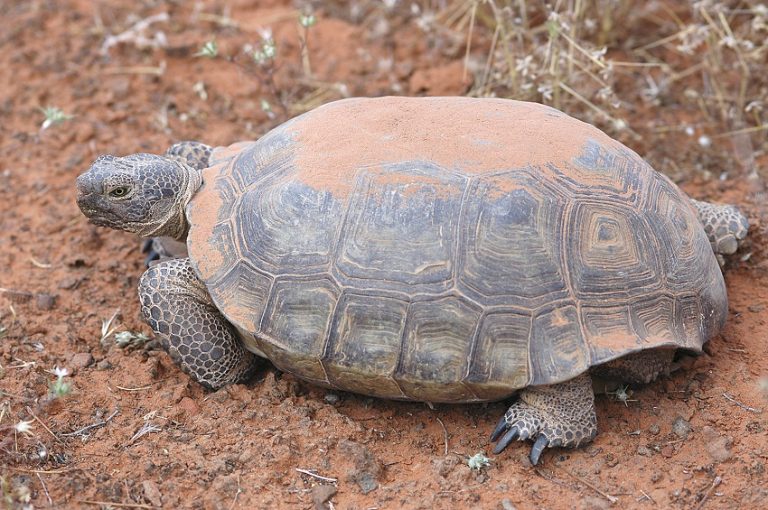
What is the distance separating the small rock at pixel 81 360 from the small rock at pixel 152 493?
116 cm

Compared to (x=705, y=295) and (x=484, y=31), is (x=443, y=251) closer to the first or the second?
(x=705, y=295)

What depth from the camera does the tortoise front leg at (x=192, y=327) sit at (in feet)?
15.1

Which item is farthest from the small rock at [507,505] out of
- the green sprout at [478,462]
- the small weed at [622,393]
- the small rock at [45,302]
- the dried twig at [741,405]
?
the small rock at [45,302]

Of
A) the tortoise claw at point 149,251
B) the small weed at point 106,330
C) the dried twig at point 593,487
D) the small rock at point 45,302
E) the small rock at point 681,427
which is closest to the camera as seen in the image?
the dried twig at point 593,487

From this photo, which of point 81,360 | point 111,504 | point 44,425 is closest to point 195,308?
point 81,360

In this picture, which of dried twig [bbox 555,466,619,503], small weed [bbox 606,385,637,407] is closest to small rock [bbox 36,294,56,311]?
dried twig [bbox 555,466,619,503]

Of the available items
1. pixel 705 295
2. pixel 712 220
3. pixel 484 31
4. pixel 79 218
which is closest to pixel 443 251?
pixel 705 295

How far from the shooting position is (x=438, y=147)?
4.31 meters

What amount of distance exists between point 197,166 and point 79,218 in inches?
49.7

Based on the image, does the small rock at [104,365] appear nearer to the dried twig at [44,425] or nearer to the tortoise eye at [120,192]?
the dried twig at [44,425]

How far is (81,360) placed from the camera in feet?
15.8

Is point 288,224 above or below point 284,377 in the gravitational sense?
above

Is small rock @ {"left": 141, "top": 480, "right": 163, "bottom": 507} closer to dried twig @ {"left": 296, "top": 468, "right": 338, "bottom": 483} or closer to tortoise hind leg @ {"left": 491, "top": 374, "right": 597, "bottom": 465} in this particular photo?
dried twig @ {"left": 296, "top": 468, "right": 338, "bottom": 483}

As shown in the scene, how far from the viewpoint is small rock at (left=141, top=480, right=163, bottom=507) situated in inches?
151
